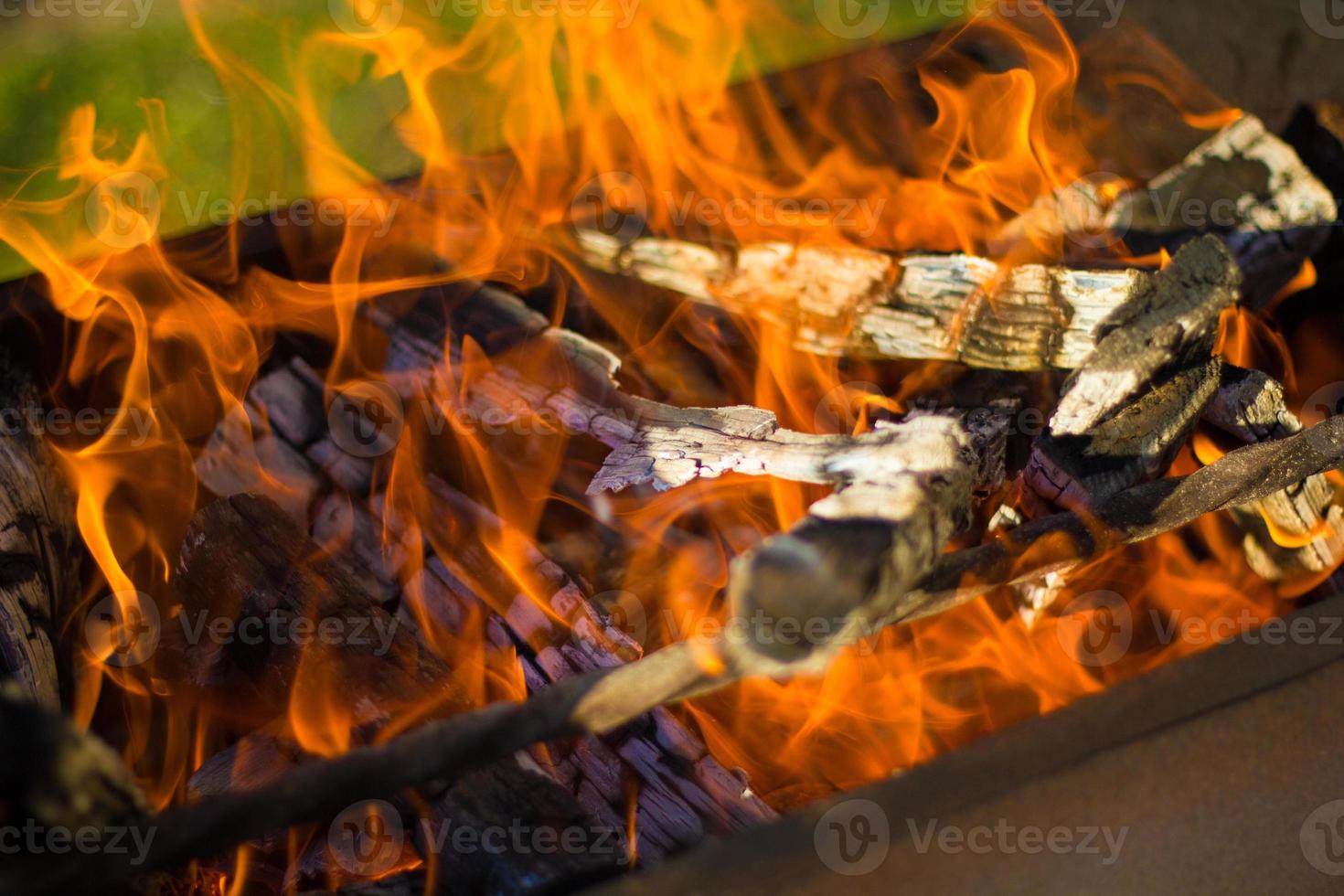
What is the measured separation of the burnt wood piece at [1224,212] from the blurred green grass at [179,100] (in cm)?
178

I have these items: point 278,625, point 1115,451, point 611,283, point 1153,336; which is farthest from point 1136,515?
point 278,625

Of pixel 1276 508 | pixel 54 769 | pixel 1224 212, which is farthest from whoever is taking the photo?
pixel 1224 212

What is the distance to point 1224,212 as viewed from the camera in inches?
117

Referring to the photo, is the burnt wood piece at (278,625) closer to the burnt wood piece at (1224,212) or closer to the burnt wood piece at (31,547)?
the burnt wood piece at (31,547)

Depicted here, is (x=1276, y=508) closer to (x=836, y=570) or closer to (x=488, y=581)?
(x=836, y=570)

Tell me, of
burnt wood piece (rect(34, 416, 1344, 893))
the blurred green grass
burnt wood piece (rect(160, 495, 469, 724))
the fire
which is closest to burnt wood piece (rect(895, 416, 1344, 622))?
burnt wood piece (rect(34, 416, 1344, 893))

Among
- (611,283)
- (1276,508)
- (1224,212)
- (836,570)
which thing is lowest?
(1276,508)

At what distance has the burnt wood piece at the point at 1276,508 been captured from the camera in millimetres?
2225

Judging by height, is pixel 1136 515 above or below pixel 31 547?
above

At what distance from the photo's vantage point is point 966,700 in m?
2.33

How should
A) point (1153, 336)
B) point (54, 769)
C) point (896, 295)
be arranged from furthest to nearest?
1. point (896, 295)
2. point (1153, 336)
3. point (54, 769)

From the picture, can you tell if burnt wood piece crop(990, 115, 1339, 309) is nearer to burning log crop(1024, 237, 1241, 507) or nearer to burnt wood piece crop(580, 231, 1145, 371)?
burnt wood piece crop(580, 231, 1145, 371)

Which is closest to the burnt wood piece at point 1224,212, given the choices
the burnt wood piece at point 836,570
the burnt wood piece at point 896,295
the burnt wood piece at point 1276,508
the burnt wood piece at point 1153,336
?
the burnt wood piece at point 896,295

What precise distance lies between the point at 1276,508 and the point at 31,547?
2922 millimetres
